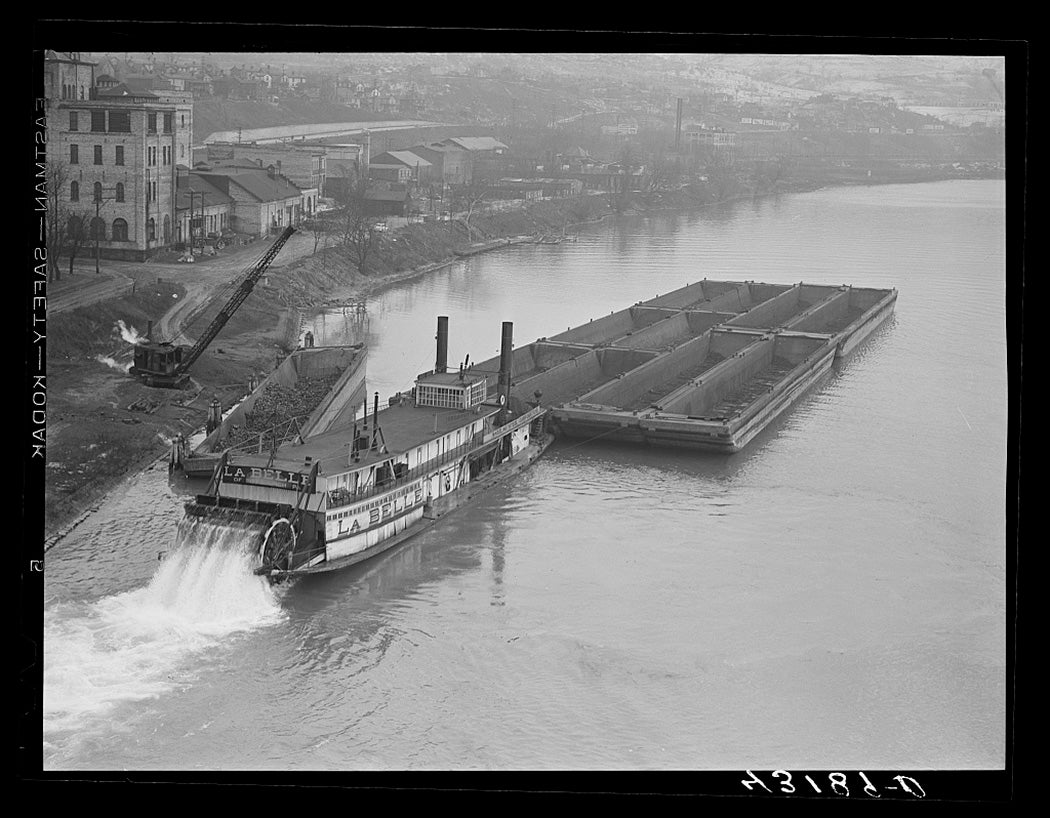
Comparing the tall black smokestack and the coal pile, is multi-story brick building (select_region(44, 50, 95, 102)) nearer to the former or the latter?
the coal pile

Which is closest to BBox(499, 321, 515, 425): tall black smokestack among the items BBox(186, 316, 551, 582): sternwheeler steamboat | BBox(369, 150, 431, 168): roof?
BBox(186, 316, 551, 582): sternwheeler steamboat

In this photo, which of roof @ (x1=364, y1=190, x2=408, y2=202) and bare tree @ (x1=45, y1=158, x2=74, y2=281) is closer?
bare tree @ (x1=45, y1=158, x2=74, y2=281)

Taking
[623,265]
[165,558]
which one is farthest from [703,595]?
[623,265]

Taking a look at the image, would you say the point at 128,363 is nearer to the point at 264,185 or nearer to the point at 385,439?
the point at 385,439

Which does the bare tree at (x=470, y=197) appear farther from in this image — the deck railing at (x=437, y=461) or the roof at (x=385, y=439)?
the roof at (x=385, y=439)

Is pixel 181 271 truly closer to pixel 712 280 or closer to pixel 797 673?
pixel 797 673
